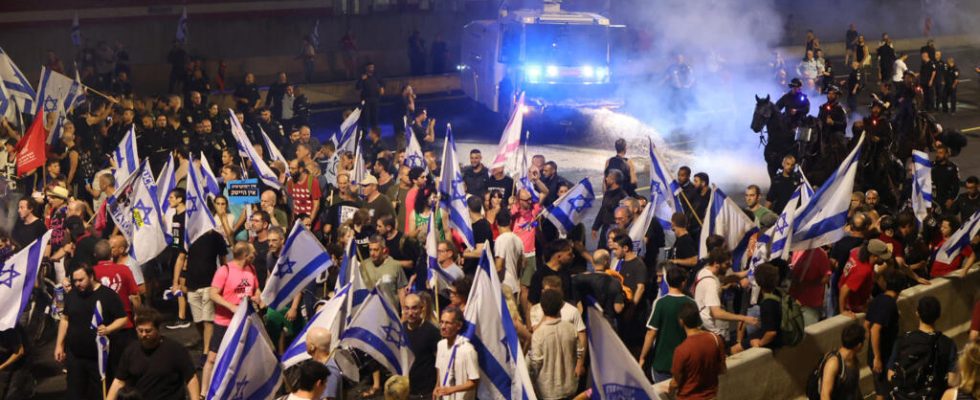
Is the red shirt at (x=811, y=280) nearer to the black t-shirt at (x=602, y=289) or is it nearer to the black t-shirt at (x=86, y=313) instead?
the black t-shirt at (x=602, y=289)

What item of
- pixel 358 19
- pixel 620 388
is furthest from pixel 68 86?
pixel 358 19

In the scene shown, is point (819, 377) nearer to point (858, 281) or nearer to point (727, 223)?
point (858, 281)

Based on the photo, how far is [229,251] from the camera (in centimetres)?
1471

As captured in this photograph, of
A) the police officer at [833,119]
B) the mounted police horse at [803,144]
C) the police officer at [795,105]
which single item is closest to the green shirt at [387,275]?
the mounted police horse at [803,144]

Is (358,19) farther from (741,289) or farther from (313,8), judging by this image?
(741,289)

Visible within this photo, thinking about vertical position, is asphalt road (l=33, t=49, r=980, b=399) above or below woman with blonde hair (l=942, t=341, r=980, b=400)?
below

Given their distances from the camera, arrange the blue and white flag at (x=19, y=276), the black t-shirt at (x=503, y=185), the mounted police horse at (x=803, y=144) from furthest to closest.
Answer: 1. the mounted police horse at (x=803, y=144)
2. the black t-shirt at (x=503, y=185)
3. the blue and white flag at (x=19, y=276)

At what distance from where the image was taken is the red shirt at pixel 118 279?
11055 millimetres

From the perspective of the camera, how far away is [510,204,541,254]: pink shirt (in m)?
13.4

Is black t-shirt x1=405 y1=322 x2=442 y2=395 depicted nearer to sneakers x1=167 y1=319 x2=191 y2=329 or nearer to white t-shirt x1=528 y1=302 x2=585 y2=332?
white t-shirt x1=528 y1=302 x2=585 y2=332

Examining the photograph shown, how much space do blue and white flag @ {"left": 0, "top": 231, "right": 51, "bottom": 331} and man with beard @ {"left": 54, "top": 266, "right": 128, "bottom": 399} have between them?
1.97ft

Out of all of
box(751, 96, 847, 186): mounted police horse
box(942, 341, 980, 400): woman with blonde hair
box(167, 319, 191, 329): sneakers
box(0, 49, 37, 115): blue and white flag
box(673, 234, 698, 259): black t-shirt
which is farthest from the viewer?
box(751, 96, 847, 186): mounted police horse

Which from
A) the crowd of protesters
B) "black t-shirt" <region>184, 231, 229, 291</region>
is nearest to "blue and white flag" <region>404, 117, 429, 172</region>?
the crowd of protesters

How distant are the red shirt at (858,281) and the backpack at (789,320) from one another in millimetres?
1340
